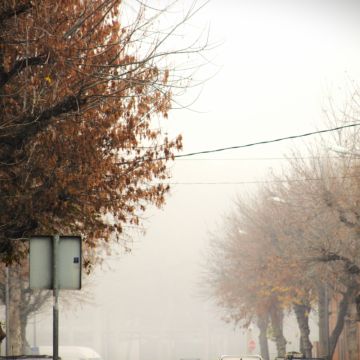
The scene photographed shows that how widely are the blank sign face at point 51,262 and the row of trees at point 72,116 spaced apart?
11.5ft

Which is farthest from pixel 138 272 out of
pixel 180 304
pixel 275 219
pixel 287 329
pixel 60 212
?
pixel 60 212

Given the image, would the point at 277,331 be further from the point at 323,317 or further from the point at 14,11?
the point at 14,11

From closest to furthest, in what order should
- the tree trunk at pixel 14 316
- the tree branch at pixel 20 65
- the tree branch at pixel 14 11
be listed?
the tree branch at pixel 14 11 → the tree branch at pixel 20 65 → the tree trunk at pixel 14 316

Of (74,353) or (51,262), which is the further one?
(74,353)

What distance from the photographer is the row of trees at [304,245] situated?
37.9 meters

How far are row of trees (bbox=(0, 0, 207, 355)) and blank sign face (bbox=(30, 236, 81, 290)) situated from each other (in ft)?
11.5

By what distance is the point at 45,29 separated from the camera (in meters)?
18.4

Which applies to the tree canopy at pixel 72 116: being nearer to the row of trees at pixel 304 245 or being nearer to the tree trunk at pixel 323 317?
the row of trees at pixel 304 245

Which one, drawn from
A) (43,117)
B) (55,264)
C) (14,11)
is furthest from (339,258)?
(55,264)

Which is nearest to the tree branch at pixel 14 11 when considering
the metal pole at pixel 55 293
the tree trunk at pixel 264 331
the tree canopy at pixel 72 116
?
the tree canopy at pixel 72 116

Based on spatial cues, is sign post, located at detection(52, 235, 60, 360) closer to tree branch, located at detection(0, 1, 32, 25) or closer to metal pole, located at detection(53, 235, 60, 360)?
metal pole, located at detection(53, 235, 60, 360)

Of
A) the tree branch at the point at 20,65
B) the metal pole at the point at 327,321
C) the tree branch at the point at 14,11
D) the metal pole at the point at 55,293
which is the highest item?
the tree branch at the point at 14,11

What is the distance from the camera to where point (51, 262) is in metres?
15.2

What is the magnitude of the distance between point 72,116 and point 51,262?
4.67m
